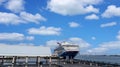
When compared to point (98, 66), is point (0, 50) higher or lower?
higher

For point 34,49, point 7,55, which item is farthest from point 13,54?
point 34,49

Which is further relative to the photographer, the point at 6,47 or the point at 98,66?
the point at 98,66

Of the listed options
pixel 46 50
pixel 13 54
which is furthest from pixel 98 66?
pixel 13 54

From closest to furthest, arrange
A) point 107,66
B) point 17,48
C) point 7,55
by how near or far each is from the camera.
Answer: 1. point 7,55
2. point 17,48
3. point 107,66

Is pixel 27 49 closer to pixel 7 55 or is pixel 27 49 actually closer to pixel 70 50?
pixel 7 55

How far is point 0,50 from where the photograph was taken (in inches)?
2149

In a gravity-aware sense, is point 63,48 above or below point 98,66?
above

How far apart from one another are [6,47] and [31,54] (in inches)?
276

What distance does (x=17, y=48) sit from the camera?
57969 mm

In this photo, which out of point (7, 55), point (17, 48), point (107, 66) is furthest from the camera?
point (107, 66)

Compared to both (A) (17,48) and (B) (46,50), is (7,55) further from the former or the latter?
(B) (46,50)

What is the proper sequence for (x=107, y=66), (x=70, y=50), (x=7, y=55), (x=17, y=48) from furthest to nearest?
(x=70, y=50), (x=107, y=66), (x=17, y=48), (x=7, y=55)

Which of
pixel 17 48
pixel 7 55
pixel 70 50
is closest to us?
pixel 7 55

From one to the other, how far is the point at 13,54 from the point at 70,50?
210 feet
